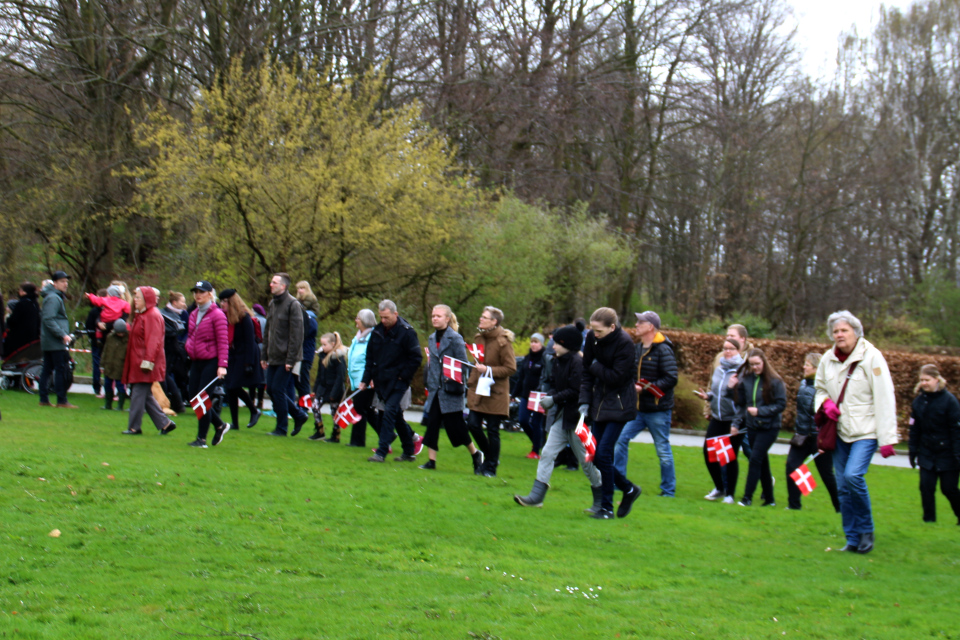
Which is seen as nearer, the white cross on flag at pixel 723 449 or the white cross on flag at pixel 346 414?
the white cross on flag at pixel 723 449

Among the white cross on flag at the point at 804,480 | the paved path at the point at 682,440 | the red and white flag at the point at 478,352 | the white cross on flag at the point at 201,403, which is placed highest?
the red and white flag at the point at 478,352

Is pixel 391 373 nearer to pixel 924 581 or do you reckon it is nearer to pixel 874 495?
pixel 924 581

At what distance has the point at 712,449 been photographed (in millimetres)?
10227

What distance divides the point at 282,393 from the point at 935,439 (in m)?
7.81

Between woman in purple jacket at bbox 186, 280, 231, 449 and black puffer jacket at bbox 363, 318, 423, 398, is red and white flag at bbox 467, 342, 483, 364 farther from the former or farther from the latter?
woman in purple jacket at bbox 186, 280, 231, 449

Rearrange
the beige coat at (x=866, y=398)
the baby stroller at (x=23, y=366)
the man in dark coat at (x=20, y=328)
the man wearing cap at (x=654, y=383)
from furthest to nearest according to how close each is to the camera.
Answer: the baby stroller at (x=23, y=366), the man in dark coat at (x=20, y=328), the man wearing cap at (x=654, y=383), the beige coat at (x=866, y=398)

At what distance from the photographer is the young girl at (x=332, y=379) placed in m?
12.6

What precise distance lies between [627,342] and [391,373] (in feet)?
11.9

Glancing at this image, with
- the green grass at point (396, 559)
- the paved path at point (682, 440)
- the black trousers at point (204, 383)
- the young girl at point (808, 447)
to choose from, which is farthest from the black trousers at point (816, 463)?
the black trousers at point (204, 383)

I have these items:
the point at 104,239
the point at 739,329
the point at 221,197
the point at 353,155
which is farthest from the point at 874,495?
the point at 104,239

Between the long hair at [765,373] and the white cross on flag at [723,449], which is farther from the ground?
the long hair at [765,373]

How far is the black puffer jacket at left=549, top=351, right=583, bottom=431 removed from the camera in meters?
8.30

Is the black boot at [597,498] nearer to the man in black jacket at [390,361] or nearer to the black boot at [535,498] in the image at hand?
the black boot at [535,498]

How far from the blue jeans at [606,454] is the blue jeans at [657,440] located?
5.03ft
